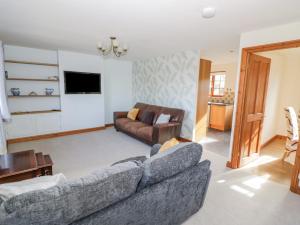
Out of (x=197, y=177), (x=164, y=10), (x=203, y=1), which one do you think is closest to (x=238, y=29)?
(x=203, y=1)

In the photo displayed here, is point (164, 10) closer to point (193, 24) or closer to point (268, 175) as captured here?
point (193, 24)

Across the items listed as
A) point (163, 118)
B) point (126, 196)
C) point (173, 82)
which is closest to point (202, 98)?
point (173, 82)

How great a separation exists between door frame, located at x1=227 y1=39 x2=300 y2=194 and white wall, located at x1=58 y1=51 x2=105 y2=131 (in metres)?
3.91

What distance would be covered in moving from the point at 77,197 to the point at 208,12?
2.22 meters

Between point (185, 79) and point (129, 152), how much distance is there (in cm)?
225

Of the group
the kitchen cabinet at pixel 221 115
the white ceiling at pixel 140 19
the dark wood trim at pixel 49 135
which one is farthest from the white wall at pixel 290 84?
the dark wood trim at pixel 49 135

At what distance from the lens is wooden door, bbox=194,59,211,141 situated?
4.26m

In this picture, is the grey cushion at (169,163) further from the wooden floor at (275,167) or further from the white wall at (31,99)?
the white wall at (31,99)

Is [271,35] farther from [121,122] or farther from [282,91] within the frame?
[121,122]

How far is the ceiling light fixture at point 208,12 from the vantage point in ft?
6.34

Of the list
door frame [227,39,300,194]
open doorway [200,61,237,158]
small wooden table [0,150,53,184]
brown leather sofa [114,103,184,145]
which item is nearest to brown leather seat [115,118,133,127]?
brown leather sofa [114,103,184,145]

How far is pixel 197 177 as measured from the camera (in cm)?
161

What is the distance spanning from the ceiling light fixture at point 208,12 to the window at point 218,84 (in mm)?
4475

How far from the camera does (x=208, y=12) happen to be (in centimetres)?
198
